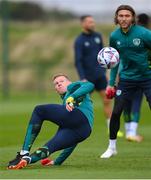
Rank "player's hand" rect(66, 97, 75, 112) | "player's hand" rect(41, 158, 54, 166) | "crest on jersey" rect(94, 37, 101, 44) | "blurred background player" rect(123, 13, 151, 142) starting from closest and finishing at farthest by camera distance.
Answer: "player's hand" rect(66, 97, 75, 112), "player's hand" rect(41, 158, 54, 166), "blurred background player" rect(123, 13, 151, 142), "crest on jersey" rect(94, 37, 101, 44)

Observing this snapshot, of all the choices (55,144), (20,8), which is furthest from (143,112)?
(20,8)

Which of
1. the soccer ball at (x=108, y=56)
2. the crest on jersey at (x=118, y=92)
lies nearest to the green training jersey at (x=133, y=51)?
the crest on jersey at (x=118, y=92)

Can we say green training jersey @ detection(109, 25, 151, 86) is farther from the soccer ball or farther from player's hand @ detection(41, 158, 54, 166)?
Result: player's hand @ detection(41, 158, 54, 166)

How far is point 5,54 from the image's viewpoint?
1481 inches

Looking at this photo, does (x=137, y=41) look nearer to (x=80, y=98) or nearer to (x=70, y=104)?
(x=80, y=98)

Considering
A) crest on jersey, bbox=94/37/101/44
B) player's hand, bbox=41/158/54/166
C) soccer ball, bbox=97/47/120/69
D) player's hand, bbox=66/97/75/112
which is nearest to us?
player's hand, bbox=66/97/75/112

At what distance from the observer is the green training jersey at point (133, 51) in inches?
509

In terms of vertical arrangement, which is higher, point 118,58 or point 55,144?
point 118,58

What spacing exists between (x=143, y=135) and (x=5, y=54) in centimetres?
2033

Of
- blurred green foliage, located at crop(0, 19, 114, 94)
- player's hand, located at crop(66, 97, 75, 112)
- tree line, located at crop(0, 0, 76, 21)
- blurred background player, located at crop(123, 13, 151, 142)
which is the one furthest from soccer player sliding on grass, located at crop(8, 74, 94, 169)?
tree line, located at crop(0, 0, 76, 21)

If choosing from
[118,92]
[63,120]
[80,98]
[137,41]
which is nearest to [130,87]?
[118,92]

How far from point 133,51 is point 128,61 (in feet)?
0.83

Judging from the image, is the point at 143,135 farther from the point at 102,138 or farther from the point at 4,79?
the point at 4,79

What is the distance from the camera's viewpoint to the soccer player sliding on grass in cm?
1173
